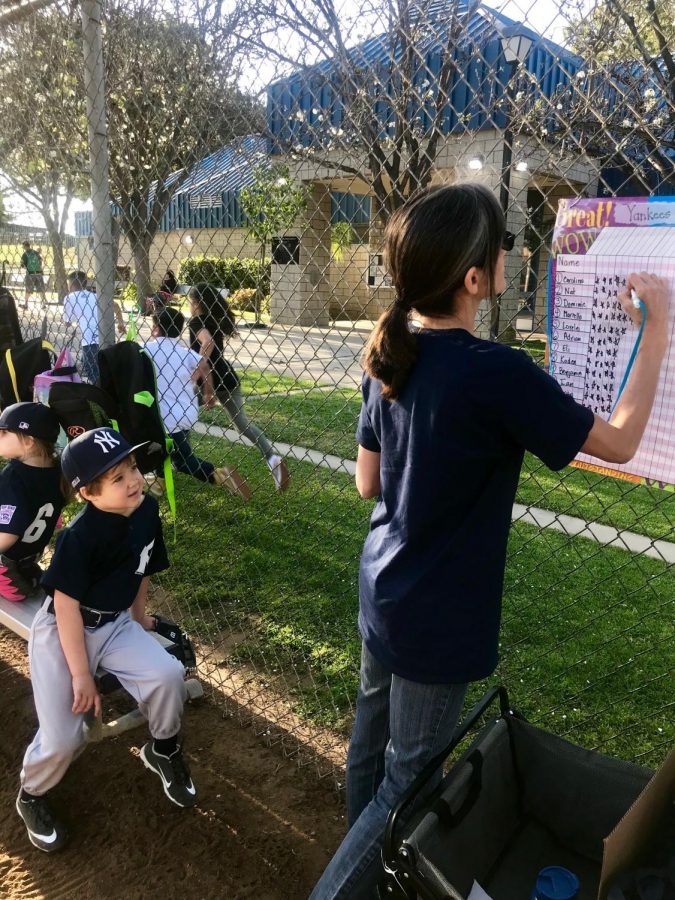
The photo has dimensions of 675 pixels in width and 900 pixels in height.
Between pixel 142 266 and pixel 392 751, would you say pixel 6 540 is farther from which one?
pixel 392 751

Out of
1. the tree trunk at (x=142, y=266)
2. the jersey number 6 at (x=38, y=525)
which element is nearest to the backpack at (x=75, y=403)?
the jersey number 6 at (x=38, y=525)

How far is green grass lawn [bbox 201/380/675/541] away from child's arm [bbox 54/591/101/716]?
146 centimetres

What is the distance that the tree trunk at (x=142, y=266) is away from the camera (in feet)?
12.3

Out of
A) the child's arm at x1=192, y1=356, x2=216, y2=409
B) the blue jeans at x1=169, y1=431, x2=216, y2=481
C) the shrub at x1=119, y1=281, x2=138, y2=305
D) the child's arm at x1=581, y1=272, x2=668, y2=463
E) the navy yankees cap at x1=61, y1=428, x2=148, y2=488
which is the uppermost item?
the shrub at x1=119, y1=281, x2=138, y2=305

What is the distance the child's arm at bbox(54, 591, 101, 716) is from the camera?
7.68 ft

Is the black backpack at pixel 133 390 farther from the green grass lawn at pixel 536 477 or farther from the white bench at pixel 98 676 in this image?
the white bench at pixel 98 676

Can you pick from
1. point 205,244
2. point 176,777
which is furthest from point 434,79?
point 176,777

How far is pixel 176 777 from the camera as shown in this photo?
2.56 m

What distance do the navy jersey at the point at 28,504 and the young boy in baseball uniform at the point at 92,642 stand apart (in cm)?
67

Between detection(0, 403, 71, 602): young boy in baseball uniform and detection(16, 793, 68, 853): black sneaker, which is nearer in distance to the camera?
detection(16, 793, 68, 853): black sneaker

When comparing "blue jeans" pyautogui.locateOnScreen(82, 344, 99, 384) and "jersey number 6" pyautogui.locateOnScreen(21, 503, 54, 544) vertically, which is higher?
"blue jeans" pyautogui.locateOnScreen(82, 344, 99, 384)

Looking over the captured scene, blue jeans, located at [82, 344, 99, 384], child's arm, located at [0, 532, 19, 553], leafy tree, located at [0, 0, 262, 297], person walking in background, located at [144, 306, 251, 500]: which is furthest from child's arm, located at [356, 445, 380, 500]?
blue jeans, located at [82, 344, 99, 384]

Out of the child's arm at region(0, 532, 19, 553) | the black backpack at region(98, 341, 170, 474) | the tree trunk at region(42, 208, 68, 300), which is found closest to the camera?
the child's arm at region(0, 532, 19, 553)

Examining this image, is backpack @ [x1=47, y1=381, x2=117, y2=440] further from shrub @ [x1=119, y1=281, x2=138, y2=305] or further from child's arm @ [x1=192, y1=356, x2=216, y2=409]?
shrub @ [x1=119, y1=281, x2=138, y2=305]
